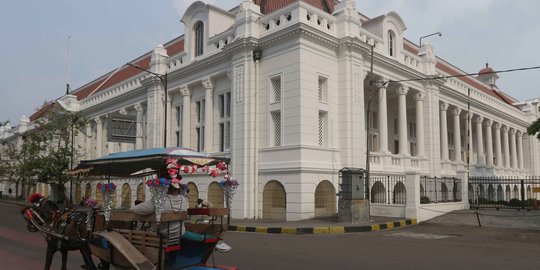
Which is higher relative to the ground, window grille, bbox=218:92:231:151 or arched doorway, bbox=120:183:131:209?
window grille, bbox=218:92:231:151

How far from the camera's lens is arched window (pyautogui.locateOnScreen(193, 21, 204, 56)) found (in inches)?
1043

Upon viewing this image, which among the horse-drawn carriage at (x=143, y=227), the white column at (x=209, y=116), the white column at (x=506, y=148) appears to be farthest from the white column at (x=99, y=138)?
the white column at (x=506, y=148)

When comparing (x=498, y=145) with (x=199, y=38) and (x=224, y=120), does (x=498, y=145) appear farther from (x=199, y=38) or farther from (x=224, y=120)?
(x=199, y=38)

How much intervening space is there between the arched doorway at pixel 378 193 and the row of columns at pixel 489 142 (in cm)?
898

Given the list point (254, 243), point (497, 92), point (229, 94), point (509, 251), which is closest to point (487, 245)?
point (509, 251)

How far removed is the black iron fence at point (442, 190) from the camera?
2185 centimetres

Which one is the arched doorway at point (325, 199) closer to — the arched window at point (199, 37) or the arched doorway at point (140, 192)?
the arched window at point (199, 37)

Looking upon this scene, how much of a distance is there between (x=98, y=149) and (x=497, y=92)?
3951 cm

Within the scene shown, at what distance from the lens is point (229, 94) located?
79.5 ft

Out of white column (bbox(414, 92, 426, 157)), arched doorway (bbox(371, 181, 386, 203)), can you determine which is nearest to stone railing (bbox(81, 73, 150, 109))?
arched doorway (bbox(371, 181, 386, 203))

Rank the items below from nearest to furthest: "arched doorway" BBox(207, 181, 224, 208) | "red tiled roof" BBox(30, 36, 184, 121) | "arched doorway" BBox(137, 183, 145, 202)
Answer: "arched doorway" BBox(207, 181, 224, 208), "arched doorway" BBox(137, 183, 145, 202), "red tiled roof" BBox(30, 36, 184, 121)

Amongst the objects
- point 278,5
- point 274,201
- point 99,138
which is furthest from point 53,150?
point 274,201

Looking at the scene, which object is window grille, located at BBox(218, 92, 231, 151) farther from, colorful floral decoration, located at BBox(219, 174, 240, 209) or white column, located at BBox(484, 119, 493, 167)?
white column, located at BBox(484, 119, 493, 167)

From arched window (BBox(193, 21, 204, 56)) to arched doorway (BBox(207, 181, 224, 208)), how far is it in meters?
8.15
